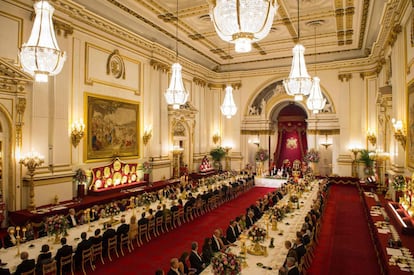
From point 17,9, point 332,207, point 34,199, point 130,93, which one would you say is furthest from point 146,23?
point 332,207

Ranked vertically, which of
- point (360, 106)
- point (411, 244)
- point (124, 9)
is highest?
point (124, 9)

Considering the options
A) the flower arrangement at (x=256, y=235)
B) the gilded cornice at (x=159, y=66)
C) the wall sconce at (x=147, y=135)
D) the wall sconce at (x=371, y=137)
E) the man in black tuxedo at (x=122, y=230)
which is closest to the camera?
the flower arrangement at (x=256, y=235)

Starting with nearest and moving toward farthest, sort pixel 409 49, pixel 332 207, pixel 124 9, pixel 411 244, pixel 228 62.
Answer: pixel 411 244 → pixel 409 49 → pixel 124 9 → pixel 332 207 → pixel 228 62

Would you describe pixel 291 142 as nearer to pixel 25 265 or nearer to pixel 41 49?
pixel 41 49

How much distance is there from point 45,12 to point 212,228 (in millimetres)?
8083

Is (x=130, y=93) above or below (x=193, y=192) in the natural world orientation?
above

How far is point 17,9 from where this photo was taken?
31.2 feet

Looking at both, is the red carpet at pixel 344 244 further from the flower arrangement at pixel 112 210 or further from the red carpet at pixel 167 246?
the flower arrangement at pixel 112 210

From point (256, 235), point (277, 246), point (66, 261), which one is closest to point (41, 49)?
point (66, 261)

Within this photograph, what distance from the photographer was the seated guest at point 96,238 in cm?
689

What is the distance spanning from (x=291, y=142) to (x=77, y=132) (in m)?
16.5

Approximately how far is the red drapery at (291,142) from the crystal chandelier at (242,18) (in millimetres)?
19243

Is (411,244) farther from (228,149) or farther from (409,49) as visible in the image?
(228,149)

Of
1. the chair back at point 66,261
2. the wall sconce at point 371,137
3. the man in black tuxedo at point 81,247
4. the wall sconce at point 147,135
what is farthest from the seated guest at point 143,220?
the wall sconce at point 371,137
